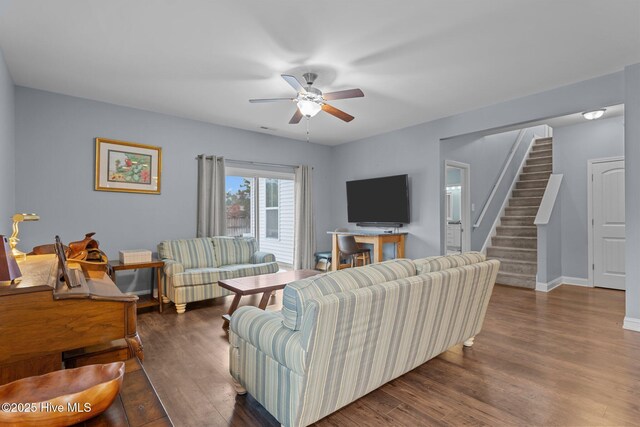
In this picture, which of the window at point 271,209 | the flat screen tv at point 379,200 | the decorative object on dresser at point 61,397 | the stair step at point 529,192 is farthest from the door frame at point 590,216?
the decorative object on dresser at point 61,397

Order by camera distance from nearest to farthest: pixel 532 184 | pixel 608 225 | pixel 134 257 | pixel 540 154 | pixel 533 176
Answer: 1. pixel 134 257
2. pixel 608 225
3. pixel 532 184
4. pixel 533 176
5. pixel 540 154

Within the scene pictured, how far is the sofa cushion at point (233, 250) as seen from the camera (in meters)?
4.81

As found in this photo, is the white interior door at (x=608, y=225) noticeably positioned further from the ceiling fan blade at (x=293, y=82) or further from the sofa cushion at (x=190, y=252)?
the sofa cushion at (x=190, y=252)

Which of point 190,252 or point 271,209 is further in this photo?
point 271,209

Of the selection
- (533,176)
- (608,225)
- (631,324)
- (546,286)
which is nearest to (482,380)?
(631,324)

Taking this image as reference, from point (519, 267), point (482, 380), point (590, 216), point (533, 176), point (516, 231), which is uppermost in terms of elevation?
point (533, 176)

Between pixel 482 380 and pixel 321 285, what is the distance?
150cm

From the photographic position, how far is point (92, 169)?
4.16 m

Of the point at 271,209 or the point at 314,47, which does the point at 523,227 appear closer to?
the point at 271,209

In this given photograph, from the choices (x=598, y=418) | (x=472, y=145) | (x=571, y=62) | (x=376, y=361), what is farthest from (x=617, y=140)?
(x=376, y=361)

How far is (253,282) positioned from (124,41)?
95.7 inches

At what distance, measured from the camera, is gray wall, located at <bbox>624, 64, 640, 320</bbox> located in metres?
3.23

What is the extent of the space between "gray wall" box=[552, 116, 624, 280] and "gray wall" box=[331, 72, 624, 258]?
1.98 meters

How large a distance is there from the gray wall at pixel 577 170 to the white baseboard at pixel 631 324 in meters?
2.23
